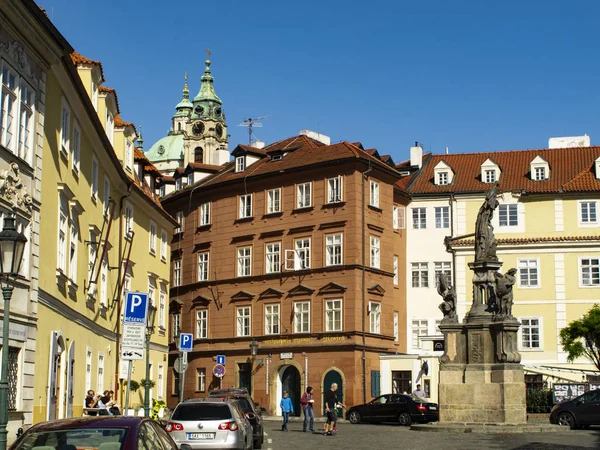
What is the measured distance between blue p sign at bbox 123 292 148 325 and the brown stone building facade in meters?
34.1

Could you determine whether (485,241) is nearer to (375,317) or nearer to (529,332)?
(375,317)

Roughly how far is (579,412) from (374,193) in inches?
934

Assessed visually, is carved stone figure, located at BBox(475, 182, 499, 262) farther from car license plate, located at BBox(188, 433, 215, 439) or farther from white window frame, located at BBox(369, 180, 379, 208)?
white window frame, located at BBox(369, 180, 379, 208)

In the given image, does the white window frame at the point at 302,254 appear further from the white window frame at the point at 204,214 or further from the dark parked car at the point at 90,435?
the dark parked car at the point at 90,435

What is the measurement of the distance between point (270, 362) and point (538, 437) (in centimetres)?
2980

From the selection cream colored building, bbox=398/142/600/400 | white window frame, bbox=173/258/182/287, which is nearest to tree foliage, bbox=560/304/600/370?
cream colored building, bbox=398/142/600/400

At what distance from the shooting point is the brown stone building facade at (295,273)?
53781mm

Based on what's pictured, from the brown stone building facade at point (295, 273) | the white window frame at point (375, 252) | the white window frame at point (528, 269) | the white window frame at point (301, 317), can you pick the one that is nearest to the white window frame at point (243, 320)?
the brown stone building facade at point (295, 273)

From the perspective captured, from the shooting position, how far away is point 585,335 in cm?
4962

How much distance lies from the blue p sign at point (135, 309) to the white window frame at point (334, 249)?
35.7 metres

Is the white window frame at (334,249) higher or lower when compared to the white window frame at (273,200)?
lower

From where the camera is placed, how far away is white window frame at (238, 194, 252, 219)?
59.9 metres

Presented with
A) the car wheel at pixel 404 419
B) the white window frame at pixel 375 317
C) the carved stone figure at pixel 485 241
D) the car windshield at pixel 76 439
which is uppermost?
the carved stone figure at pixel 485 241

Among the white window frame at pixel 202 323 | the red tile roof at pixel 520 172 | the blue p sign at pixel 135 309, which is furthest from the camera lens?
the white window frame at pixel 202 323
